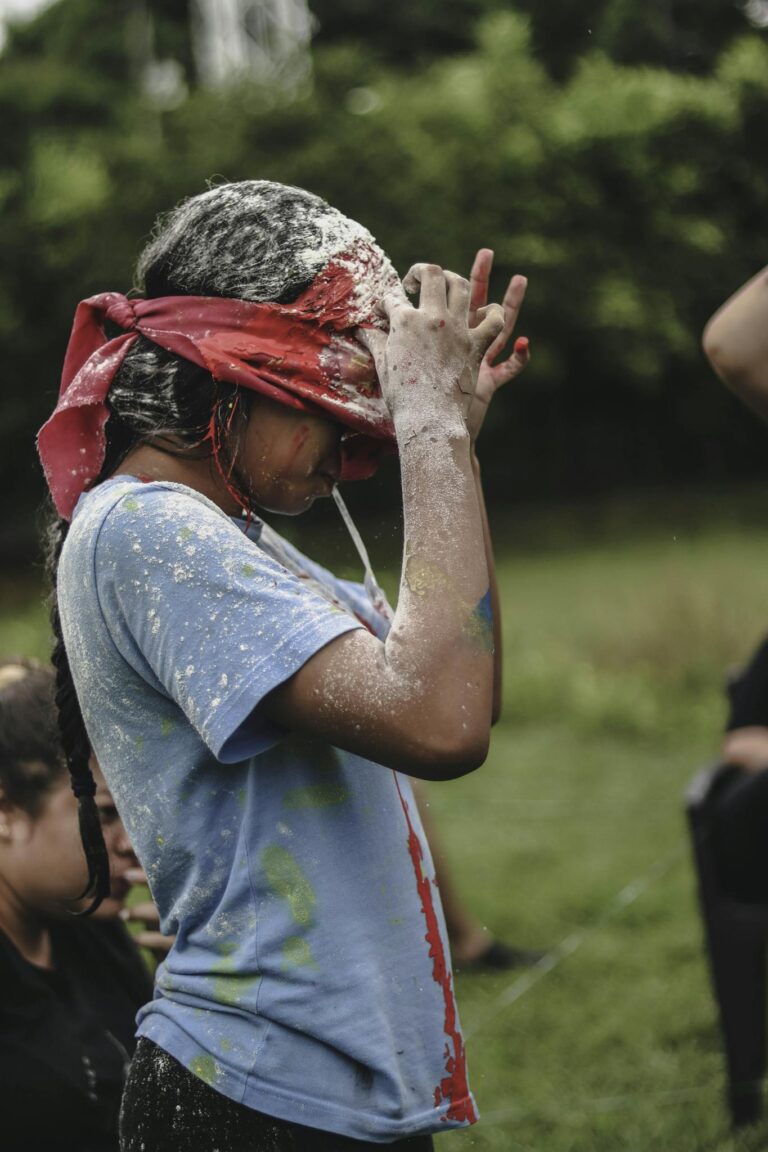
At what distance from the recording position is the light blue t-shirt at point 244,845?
4.09 ft

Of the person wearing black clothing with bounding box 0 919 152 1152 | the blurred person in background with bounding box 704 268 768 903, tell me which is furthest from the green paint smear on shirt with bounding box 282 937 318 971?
the blurred person in background with bounding box 704 268 768 903

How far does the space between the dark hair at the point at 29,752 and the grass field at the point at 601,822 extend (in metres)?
0.95

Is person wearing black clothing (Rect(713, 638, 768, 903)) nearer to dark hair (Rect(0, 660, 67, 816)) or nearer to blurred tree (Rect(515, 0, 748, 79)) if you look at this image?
→ blurred tree (Rect(515, 0, 748, 79))

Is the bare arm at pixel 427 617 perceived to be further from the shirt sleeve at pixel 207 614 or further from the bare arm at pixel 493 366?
the bare arm at pixel 493 366

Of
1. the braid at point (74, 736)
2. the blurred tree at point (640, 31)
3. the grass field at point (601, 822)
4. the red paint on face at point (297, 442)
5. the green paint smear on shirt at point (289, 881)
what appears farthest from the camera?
the grass field at point (601, 822)

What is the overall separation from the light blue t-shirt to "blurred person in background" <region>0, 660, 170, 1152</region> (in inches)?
22.3

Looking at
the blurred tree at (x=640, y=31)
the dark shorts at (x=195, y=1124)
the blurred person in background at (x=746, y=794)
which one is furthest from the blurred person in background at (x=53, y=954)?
the blurred tree at (x=640, y=31)

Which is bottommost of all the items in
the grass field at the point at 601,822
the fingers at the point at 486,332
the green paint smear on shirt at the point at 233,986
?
the grass field at the point at 601,822

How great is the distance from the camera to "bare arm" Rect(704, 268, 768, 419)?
191cm

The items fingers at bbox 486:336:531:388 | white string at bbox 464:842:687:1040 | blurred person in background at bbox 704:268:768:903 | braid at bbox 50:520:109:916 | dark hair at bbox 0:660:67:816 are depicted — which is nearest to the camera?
braid at bbox 50:520:109:916

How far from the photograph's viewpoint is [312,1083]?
1.31 metres

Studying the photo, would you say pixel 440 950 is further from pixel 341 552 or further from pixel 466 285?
pixel 466 285

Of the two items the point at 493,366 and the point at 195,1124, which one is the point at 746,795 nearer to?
the point at 493,366

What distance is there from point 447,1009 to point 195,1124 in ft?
1.03
